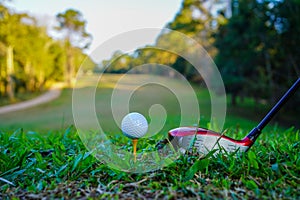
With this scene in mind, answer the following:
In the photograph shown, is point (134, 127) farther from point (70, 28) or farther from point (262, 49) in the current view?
point (70, 28)

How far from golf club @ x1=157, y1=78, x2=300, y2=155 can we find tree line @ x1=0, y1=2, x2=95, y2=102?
1772 centimetres

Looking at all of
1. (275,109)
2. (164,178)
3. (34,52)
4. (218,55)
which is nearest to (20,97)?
(34,52)

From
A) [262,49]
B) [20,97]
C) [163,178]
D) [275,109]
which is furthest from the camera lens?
[20,97]

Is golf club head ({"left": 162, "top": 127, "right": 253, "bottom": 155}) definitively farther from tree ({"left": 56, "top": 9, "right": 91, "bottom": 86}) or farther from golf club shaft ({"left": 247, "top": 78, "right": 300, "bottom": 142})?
tree ({"left": 56, "top": 9, "right": 91, "bottom": 86})

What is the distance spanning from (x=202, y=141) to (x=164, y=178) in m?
0.38

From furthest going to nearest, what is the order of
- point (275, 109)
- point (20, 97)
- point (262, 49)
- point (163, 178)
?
1. point (20, 97)
2. point (262, 49)
3. point (275, 109)
4. point (163, 178)

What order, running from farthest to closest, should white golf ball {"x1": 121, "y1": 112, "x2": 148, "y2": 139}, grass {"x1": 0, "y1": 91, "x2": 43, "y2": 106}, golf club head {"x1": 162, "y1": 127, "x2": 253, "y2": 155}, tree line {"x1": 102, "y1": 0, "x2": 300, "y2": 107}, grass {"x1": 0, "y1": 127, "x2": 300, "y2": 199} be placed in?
1. grass {"x1": 0, "y1": 91, "x2": 43, "y2": 106}
2. tree line {"x1": 102, "y1": 0, "x2": 300, "y2": 107}
3. golf club head {"x1": 162, "y1": 127, "x2": 253, "y2": 155}
4. white golf ball {"x1": 121, "y1": 112, "x2": 148, "y2": 139}
5. grass {"x1": 0, "y1": 127, "x2": 300, "y2": 199}

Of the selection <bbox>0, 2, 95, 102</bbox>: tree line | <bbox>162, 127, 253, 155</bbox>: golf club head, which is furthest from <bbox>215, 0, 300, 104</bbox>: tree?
<bbox>0, 2, 95, 102</bbox>: tree line

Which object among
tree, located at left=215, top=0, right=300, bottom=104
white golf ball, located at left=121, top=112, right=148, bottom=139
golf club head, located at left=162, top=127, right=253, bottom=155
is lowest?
golf club head, located at left=162, top=127, right=253, bottom=155

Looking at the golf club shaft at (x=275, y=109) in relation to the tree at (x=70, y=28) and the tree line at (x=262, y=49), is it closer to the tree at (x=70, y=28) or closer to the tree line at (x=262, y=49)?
the tree line at (x=262, y=49)

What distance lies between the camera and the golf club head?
167cm

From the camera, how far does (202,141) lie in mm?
1706

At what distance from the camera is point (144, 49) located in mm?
2049

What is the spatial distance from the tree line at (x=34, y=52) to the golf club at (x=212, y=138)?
1772 centimetres
